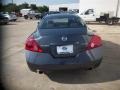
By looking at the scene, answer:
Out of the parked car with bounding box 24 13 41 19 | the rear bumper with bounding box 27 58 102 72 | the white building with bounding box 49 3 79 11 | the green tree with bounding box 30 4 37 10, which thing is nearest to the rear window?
the rear bumper with bounding box 27 58 102 72

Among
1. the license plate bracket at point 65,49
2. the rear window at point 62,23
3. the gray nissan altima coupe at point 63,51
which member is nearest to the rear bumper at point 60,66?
the gray nissan altima coupe at point 63,51

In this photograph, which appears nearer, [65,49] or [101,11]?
[65,49]

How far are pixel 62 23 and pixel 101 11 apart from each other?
82.8ft

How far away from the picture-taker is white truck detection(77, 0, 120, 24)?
2816cm

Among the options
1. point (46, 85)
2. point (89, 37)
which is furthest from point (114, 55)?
point (46, 85)

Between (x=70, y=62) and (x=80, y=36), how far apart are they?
2.01 ft

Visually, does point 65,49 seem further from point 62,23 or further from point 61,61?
point 62,23

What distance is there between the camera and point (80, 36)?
17.4ft

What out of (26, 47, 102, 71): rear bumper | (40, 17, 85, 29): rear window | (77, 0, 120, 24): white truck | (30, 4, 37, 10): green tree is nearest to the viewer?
(26, 47, 102, 71): rear bumper

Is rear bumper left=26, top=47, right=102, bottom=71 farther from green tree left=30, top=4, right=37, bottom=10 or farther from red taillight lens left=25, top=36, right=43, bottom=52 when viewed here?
green tree left=30, top=4, right=37, bottom=10

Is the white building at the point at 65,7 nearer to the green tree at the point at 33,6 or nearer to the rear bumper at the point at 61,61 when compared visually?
the green tree at the point at 33,6

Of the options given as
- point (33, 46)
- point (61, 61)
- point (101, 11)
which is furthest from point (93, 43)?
point (101, 11)

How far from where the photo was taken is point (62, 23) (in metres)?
6.43

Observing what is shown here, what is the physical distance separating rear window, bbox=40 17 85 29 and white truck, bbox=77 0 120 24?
68.5 feet
